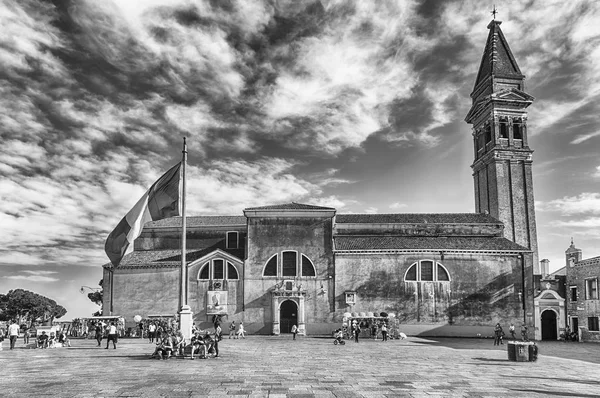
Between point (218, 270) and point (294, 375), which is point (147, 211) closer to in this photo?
point (294, 375)

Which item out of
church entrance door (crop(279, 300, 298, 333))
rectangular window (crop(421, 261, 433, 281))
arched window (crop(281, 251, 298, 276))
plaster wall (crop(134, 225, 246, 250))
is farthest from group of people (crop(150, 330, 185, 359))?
rectangular window (crop(421, 261, 433, 281))

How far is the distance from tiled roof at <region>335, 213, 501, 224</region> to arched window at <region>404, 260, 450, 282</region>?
5943 millimetres

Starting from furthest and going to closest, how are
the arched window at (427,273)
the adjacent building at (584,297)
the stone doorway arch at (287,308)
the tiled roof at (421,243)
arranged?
the tiled roof at (421,243), the arched window at (427,273), the stone doorway arch at (287,308), the adjacent building at (584,297)

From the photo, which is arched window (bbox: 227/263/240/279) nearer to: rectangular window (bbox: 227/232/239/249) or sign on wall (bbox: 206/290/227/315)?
sign on wall (bbox: 206/290/227/315)

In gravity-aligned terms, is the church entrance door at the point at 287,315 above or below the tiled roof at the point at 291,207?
below

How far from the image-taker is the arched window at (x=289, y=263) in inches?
1831

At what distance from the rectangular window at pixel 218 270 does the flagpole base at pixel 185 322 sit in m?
21.3

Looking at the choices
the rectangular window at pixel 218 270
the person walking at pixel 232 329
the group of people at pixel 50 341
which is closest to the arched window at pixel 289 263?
the rectangular window at pixel 218 270

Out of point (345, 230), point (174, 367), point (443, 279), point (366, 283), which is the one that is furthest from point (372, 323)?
point (174, 367)

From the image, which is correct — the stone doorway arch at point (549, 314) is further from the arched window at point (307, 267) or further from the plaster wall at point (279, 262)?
the arched window at point (307, 267)

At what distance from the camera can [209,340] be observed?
24531mm

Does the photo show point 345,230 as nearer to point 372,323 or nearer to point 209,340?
point 372,323

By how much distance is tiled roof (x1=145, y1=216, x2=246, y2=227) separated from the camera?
51281 mm

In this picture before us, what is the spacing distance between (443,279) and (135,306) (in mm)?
25779
